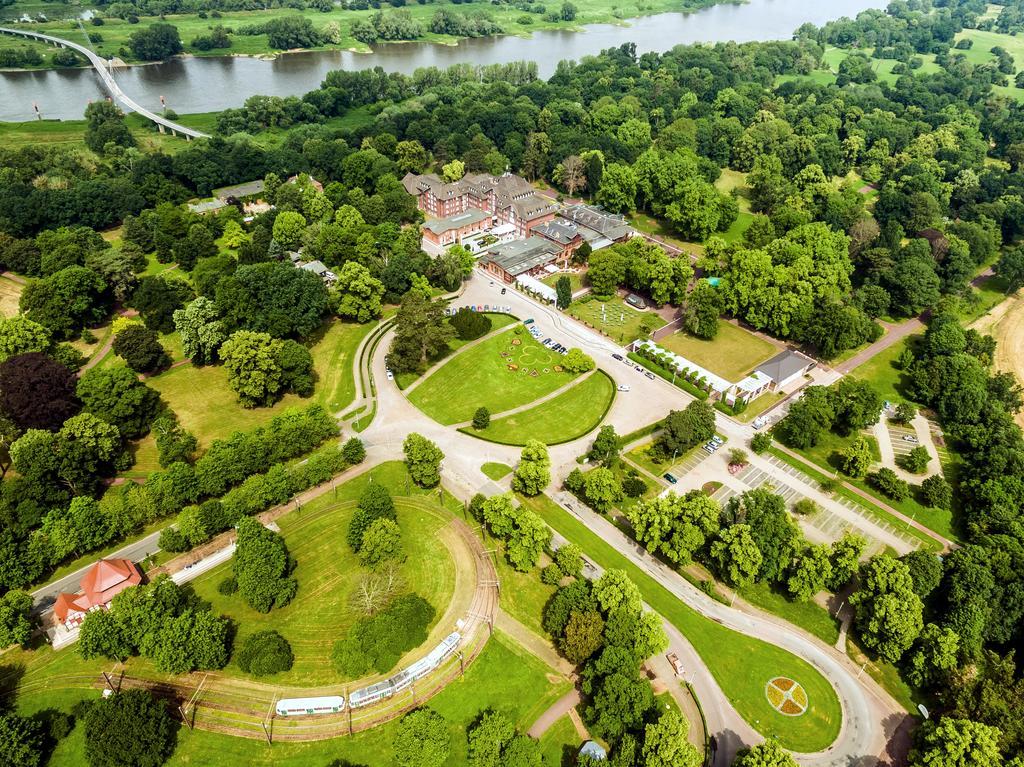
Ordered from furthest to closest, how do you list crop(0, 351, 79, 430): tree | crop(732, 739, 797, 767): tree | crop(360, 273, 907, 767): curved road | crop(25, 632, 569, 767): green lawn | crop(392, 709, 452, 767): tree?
crop(0, 351, 79, 430): tree, crop(360, 273, 907, 767): curved road, crop(25, 632, 569, 767): green lawn, crop(392, 709, 452, 767): tree, crop(732, 739, 797, 767): tree

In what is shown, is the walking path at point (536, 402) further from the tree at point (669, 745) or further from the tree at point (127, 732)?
the tree at point (127, 732)

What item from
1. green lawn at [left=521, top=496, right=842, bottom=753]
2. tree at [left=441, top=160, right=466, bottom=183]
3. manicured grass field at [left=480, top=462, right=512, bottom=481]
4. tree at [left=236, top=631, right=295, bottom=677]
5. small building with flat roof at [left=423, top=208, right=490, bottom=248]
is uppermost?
tree at [left=441, top=160, right=466, bottom=183]

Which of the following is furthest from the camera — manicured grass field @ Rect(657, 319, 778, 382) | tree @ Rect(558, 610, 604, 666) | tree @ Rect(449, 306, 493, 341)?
tree @ Rect(449, 306, 493, 341)

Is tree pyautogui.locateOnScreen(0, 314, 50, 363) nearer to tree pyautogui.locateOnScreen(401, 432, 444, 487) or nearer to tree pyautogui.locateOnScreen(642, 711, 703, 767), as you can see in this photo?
tree pyautogui.locateOnScreen(401, 432, 444, 487)

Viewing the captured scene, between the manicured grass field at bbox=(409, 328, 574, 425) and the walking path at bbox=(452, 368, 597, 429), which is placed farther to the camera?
the manicured grass field at bbox=(409, 328, 574, 425)

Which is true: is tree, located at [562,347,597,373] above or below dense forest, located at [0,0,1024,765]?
below

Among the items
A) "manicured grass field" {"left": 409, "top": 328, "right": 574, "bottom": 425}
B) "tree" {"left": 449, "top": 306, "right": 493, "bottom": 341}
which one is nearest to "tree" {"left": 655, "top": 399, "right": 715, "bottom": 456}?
"manicured grass field" {"left": 409, "top": 328, "right": 574, "bottom": 425}

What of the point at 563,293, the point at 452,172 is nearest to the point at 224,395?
the point at 563,293

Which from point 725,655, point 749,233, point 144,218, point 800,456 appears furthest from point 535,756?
point 144,218
